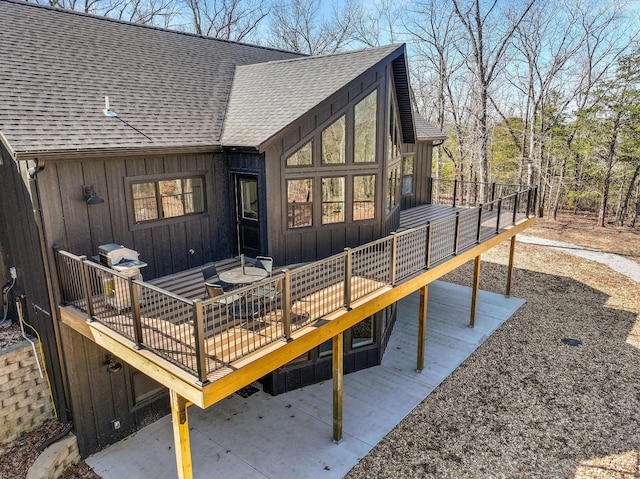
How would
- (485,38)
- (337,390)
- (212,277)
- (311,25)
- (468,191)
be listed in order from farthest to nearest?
1. (311,25)
2. (485,38)
3. (468,191)
4. (212,277)
5. (337,390)

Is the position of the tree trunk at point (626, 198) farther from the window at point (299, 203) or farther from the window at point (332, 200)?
the window at point (299, 203)

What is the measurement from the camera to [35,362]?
304 inches

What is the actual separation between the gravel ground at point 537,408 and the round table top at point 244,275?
11.4 feet

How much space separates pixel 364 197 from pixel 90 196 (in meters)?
5.49

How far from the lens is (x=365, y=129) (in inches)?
375

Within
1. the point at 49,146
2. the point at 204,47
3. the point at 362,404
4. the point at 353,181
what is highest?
the point at 204,47

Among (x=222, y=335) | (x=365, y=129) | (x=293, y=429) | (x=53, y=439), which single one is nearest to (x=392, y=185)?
(x=365, y=129)

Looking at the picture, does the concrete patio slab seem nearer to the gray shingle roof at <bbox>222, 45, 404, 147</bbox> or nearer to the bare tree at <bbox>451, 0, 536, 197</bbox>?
the gray shingle roof at <bbox>222, 45, 404, 147</bbox>

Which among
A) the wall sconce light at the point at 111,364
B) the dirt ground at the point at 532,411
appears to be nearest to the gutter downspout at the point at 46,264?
the wall sconce light at the point at 111,364

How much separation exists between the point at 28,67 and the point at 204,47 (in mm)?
5169

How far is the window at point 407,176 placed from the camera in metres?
14.8

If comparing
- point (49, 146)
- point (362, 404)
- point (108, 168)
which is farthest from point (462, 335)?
point (49, 146)

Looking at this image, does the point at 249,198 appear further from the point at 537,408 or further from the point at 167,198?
the point at 537,408

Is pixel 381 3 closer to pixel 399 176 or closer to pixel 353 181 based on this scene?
pixel 399 176
